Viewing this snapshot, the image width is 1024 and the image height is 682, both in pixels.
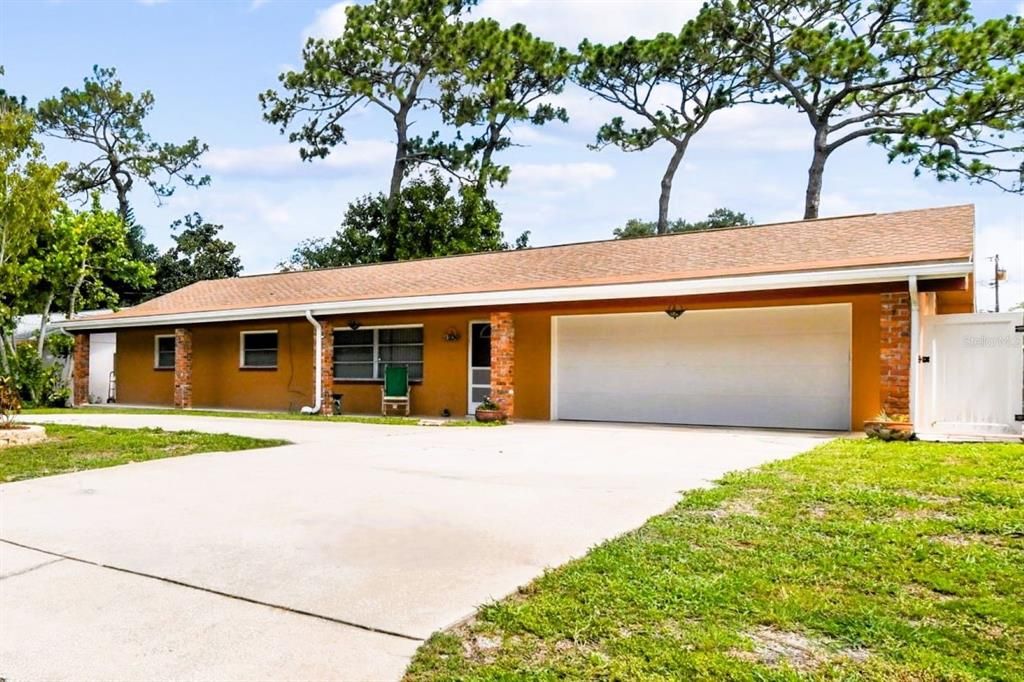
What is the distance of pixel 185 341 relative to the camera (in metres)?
18.0

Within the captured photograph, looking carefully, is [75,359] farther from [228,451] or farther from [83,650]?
[83,650]

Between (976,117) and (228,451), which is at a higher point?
(976,117)

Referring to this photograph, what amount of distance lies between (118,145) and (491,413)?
1208 inches

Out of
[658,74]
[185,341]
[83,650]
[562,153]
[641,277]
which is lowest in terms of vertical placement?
[83,650]

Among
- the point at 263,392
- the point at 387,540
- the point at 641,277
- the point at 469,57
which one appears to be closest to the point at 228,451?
the point at 387,540

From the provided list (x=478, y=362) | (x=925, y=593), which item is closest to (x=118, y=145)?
(x=478, y=362)

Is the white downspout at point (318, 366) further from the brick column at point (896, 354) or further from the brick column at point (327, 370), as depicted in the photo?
the brick column at point (896, 354)

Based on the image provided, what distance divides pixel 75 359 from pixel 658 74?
2168cm

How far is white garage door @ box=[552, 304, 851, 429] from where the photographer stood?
11.7 metres

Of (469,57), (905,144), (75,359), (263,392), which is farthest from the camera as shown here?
(469,57)

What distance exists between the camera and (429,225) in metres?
29.5

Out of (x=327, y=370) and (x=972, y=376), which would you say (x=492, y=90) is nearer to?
(x=327, y=370)

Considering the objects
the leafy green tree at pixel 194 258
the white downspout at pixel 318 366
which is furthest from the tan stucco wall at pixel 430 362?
the leafy green tree at pixel 194 258

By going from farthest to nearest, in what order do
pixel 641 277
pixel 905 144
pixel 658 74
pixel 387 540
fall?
pixel 658 74 < pixel 905 144 < pixel 641 277 < pixel 387 540
